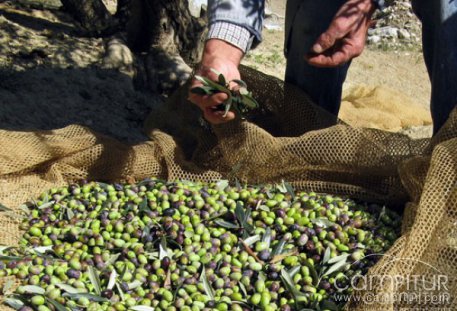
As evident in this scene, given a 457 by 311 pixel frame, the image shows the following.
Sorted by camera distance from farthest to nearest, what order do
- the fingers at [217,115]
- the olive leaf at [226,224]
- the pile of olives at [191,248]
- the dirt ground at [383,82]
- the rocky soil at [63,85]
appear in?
the dirt ground at [383,82] < the rocky soil at [63,85] < the fingers at [217,115] < the olive leaf at [226,224] < the pile of olives at [191,248]

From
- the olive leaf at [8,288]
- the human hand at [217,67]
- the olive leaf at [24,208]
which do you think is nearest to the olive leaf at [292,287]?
the human hand at [217,67]

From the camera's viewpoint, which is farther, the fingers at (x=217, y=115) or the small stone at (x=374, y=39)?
the small stone at (x=374, y=39)

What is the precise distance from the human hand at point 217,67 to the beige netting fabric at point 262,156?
0.62ft

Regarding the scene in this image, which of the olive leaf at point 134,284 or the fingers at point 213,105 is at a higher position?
the fingers at point 213,105

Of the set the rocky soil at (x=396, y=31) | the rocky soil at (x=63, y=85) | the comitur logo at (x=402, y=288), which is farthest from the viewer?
the rocky soil at (x=396, y=31)

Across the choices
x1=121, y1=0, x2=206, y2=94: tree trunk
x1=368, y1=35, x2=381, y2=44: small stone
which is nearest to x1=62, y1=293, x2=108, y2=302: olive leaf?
x1=121, y1=0, x2=206, y2=94: tree trunk

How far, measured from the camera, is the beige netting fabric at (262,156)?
2.64 m

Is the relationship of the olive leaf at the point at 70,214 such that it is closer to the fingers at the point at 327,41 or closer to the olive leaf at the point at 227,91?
the olive leaf at the point at 227,91

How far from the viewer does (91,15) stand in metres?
5.50

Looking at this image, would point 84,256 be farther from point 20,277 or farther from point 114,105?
point 114,105

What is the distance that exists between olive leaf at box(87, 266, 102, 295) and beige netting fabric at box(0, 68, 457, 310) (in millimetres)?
412

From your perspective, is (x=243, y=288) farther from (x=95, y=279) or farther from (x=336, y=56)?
(x=336, y=56)

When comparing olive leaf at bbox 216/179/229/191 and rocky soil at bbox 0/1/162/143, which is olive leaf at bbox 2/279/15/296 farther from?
rocky soil at bbox 0/1/162/143

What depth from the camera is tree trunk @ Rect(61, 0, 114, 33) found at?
18.0 feet
